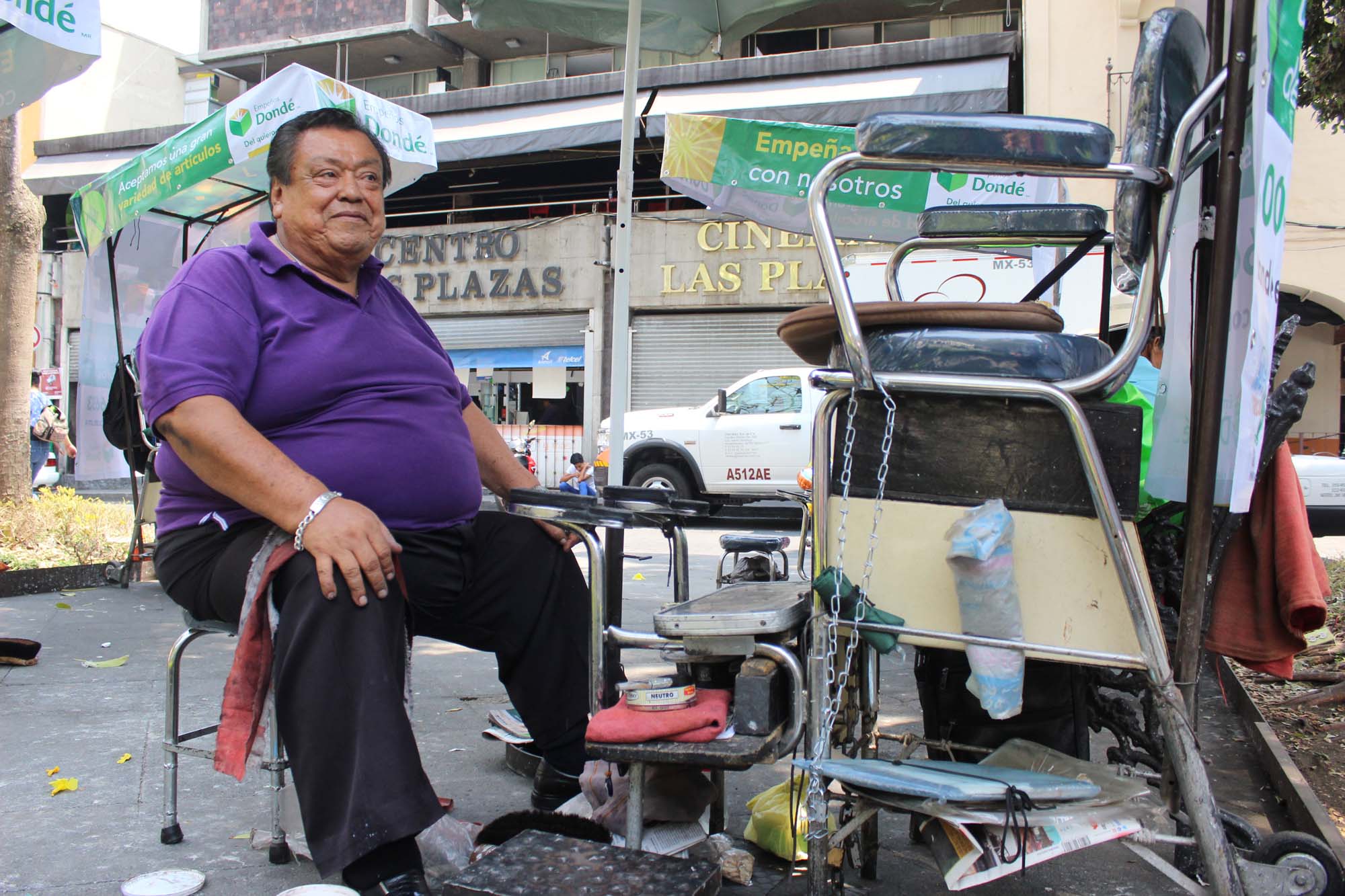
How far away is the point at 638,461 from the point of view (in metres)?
12.4

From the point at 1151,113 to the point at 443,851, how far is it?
6.69 feet

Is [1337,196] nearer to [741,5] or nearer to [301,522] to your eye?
[741,5]

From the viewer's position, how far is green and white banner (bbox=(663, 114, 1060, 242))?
6047mm

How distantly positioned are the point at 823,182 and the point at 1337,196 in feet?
47.0

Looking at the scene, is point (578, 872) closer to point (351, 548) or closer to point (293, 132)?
point (351, 548)

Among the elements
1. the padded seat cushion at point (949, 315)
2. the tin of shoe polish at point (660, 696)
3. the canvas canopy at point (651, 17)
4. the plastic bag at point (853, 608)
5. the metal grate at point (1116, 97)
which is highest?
the metal grate at point (1116, 97)

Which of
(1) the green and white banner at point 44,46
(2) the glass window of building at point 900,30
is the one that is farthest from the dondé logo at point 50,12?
(2) the glass window of building at point 900,30

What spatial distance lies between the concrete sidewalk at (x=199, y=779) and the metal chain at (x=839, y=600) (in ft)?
1.19

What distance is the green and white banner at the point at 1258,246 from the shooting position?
5.49ft

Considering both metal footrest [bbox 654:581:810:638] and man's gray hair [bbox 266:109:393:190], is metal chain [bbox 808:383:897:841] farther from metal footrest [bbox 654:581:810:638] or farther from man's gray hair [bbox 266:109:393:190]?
man's gray hair [bbox 266:109:393:190]

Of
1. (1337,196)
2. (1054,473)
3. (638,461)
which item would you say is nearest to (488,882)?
(1054,473)

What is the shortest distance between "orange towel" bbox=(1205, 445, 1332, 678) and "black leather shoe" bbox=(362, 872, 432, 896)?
1575 millimetres

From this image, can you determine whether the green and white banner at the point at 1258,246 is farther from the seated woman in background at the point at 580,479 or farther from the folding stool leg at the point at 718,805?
the seated woman in background at the point at 580,479

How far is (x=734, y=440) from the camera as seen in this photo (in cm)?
1183
